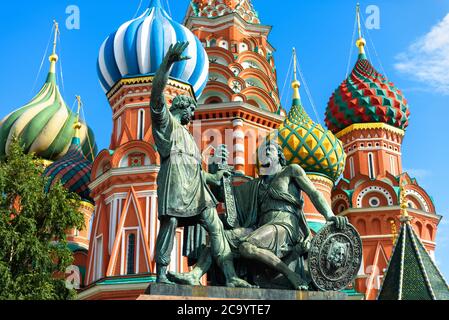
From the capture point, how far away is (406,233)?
57.0ft

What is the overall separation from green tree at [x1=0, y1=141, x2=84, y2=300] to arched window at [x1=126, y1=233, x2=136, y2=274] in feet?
12.8

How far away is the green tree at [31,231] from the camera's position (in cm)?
A: 1242

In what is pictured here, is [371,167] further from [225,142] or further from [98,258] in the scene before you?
[98,258]

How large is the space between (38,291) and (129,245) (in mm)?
6354

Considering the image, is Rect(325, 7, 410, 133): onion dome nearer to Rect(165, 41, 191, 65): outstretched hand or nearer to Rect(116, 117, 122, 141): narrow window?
Rect(116, 117, 122, 141): narrow window

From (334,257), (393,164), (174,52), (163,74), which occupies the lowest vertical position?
(334,257)

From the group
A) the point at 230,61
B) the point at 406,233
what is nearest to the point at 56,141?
the point at 230,61

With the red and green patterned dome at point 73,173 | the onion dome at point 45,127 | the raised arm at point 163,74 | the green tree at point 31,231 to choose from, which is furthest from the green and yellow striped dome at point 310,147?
the raised arm at point 163,74

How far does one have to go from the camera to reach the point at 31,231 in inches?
518

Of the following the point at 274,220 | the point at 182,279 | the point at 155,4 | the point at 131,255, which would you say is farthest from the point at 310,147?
the point at 182,279

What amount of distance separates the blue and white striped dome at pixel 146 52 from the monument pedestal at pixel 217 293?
1530cm

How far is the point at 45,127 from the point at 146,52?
1120 centimetres

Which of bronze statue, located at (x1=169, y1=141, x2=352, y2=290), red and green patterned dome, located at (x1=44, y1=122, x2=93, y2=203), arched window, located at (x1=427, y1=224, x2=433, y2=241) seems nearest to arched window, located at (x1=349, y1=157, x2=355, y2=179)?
arched window, located at (x1=427, y1=224, x2=433, y2=241)
